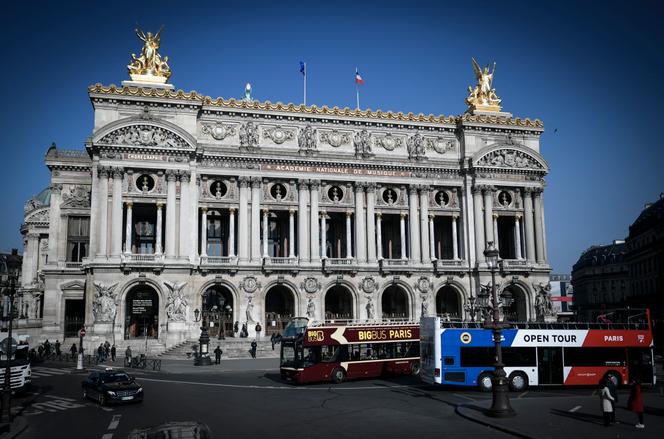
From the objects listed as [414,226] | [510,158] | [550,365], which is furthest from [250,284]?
[550,365]

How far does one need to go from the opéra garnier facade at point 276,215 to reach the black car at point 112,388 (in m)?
26.9

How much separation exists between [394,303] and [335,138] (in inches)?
737

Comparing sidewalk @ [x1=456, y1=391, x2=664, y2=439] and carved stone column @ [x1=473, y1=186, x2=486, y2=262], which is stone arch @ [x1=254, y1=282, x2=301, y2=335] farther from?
sidewalk @ [x1=456, y1=391, x2=664, y2=439]

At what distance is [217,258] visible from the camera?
200ft

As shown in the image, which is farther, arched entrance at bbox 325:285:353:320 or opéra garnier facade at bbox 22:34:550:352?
arched entrance at bbox 325:285:353:320

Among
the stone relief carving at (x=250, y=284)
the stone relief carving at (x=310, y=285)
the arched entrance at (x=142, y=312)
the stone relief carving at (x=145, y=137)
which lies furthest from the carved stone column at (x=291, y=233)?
the arched entrance at (x=142, y=312)

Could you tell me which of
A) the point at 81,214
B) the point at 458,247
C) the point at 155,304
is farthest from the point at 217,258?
the point at 458,247

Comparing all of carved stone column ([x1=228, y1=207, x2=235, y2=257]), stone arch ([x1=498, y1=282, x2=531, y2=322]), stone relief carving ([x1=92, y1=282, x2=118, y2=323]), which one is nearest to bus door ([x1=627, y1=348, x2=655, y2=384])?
stone arch ([x1=498, y1=282, x2=531, y2=322])

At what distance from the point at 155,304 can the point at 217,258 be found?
23.5 ft

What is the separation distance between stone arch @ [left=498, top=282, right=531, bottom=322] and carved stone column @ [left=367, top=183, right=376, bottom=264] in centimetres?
1433

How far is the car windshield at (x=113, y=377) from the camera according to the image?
28547 mm

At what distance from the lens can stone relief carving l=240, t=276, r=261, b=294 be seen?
60531mm

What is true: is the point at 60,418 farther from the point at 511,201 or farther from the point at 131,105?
the point at 511,201

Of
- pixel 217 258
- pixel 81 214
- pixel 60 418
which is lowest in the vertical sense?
pixel 60 418
